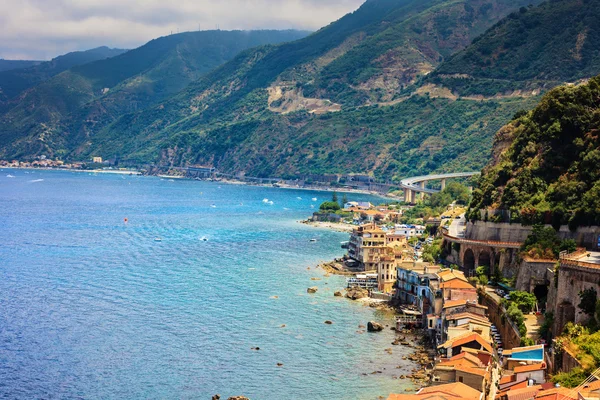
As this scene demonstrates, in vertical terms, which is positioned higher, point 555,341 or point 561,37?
point 561,37

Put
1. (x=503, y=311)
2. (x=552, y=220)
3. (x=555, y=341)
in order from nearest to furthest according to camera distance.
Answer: (x=555, y=341), (x=503, y=311), (x=552, y=220)

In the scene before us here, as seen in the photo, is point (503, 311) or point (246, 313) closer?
point (503, 311)

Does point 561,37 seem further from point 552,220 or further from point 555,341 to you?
point 555,341

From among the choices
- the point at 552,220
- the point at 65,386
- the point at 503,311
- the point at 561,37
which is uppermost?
the point at 561,37

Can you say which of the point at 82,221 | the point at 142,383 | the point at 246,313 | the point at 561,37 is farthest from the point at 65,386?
the point at 561,37

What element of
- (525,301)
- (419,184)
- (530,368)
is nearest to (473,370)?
(530,368)

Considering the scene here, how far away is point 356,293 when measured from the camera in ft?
209

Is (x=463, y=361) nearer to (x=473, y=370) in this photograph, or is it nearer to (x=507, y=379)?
(x=473, y=370)

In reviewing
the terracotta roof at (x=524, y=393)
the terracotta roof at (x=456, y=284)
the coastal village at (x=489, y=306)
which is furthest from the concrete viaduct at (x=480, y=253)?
the terracotta roof at (x=524, y=393)

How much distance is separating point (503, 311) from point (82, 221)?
280 ft

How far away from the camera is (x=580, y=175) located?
53531 millimetres

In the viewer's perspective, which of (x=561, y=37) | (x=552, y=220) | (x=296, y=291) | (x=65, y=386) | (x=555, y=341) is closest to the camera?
(x=555, y=341)

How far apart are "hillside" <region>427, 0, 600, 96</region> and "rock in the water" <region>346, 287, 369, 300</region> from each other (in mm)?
112085

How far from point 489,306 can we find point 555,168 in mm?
12217
